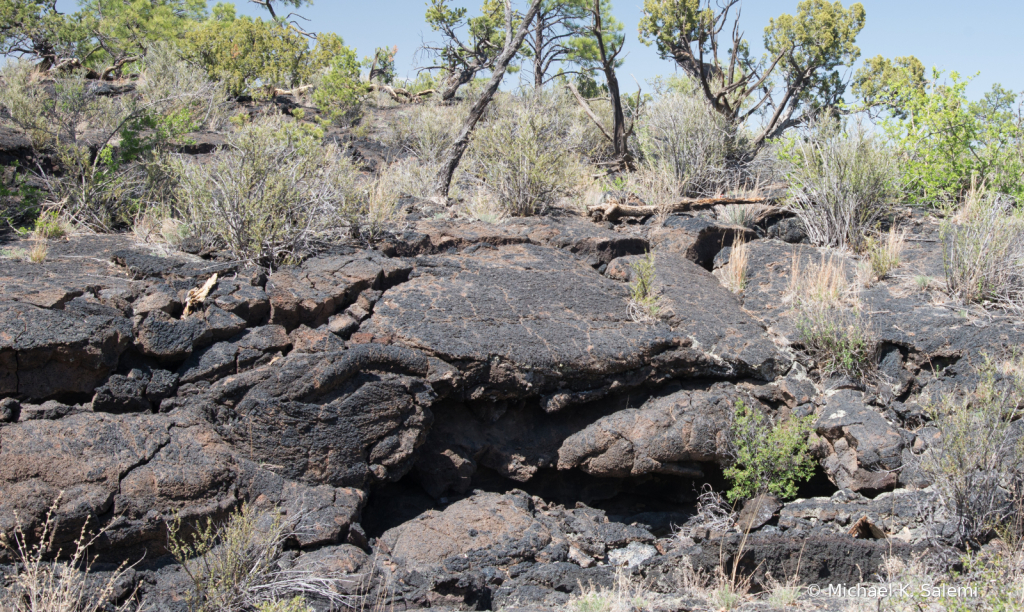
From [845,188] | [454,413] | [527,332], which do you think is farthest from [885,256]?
[454,413]

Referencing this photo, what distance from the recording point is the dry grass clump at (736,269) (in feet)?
24.1

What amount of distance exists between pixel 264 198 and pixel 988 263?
686 centimetres

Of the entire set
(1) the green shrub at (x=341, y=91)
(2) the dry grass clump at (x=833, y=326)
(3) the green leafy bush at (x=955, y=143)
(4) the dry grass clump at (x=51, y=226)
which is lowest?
(2) the dry grass clump at (x=833, y=326)

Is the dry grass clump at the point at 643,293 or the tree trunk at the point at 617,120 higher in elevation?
the tree trunk at the point at 617,120

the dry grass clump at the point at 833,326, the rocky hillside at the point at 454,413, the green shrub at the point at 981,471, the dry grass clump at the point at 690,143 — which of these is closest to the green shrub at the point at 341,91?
the dry grass clump at the point at 690,143

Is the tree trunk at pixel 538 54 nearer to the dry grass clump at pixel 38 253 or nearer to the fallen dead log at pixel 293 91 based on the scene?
the fallen dead log at pixel 293 91

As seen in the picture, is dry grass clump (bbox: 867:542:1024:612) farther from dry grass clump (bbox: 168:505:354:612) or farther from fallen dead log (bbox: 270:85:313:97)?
fallen dead log (bbox: 270:85:313:97)

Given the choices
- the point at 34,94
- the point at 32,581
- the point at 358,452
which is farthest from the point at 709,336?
the point at 34,94

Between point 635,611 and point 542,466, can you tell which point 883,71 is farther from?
point 635,611

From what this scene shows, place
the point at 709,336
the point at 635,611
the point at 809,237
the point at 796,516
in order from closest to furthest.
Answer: the point at 635,611 → the point at 796,516 → the point at 709,336 → the point at 809,237

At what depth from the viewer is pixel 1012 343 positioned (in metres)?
5.66

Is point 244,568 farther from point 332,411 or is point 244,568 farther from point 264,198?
point 264,198

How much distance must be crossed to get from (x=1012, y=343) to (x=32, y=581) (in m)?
7.06

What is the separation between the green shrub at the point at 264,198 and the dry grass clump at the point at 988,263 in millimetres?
6061
